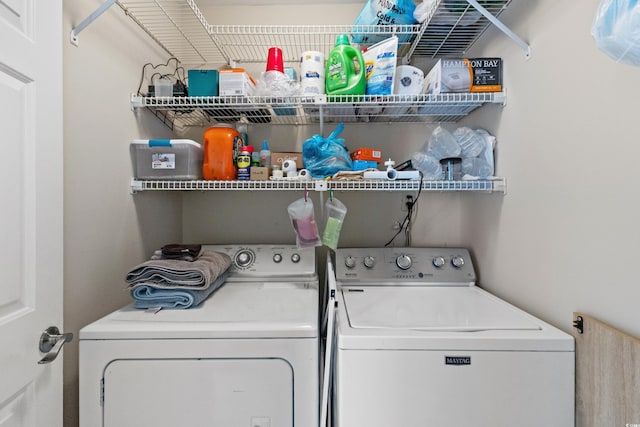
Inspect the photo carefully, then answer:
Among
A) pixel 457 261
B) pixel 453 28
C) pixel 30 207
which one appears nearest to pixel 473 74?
pixel 453 28

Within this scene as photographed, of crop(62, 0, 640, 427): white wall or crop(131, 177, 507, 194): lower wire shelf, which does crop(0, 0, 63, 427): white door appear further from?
crop(131, 177, 507, 194): lower wire shelf

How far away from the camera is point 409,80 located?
1.51 metres

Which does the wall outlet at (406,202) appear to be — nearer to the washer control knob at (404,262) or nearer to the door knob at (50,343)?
the washer control knob at (404,262)

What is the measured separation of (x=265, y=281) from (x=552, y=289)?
129 cm

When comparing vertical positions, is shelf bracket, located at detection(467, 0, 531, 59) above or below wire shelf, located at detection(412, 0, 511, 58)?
below

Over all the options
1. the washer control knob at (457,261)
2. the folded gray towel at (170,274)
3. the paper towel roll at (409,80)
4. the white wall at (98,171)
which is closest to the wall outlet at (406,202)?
the washer control knob at (457,261)

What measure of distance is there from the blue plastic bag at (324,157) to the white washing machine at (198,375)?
2.54 ft

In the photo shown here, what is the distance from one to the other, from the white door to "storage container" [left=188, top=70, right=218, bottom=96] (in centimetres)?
59

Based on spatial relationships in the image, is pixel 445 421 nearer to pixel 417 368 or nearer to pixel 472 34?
pixel 417 368

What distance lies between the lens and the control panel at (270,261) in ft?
5.47

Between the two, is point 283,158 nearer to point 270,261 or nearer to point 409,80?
point 270,261

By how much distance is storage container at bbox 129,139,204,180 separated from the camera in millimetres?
1469

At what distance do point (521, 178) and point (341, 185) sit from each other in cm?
77

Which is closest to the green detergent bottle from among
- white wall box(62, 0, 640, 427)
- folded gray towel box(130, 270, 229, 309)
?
white wall box(62, 0, 640, 427)
